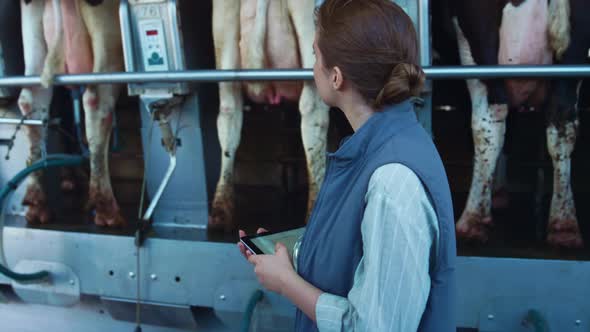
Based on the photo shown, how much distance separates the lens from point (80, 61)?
2686 mm

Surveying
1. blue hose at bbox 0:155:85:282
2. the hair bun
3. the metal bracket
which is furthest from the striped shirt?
blue hose at bbox 0:155:85:282

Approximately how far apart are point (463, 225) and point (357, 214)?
1.52 m

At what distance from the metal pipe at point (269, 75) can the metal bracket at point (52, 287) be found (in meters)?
0.86

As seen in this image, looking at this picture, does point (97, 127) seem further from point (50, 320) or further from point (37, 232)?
point (50, 320)

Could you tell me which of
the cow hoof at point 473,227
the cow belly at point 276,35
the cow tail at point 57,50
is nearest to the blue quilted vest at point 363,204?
the cow hoof at point 473,227

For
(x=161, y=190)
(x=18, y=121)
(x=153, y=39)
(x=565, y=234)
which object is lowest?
(x=565, y=234)

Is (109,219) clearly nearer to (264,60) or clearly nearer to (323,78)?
(264,60)

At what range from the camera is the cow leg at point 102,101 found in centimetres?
263

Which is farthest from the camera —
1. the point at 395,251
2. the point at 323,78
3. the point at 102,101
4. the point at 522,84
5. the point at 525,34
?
the point at 102,101

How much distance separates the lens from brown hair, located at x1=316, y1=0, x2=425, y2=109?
0.84 m

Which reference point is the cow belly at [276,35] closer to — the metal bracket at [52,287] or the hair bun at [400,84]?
the metal bracket at [52,287]

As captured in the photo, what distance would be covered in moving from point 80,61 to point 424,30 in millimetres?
1773

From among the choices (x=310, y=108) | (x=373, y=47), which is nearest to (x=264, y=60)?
(x=310, y=108)

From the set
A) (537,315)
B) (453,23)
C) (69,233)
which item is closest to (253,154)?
(69,233)
